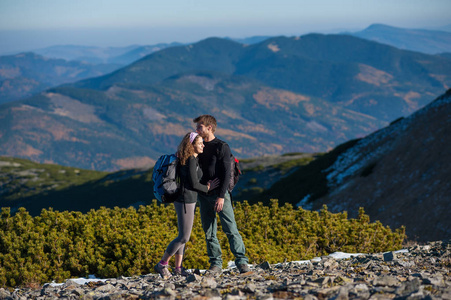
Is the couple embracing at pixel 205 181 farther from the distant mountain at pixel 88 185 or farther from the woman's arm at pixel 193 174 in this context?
the distant mountain at pixel 88 185

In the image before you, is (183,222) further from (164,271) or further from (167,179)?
(164,271)

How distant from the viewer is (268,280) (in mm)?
8336

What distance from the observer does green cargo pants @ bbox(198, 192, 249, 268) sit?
885 centimetres

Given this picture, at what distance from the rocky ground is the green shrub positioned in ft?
6.20

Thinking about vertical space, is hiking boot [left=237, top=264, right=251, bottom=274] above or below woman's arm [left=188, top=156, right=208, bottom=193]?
below

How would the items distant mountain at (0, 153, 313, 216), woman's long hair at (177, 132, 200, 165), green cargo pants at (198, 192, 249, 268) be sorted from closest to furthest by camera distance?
1. woman's long hair at (177, 132, 200, 165)
2. green cargo pants at (198, 192, 249, 268)
3. distant mountain at (0, 153, 313, 216)

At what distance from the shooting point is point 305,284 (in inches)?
287

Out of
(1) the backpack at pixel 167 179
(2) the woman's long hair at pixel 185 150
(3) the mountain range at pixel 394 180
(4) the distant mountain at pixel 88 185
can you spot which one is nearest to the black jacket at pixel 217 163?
(2) the woman's long hair at pixel 185 150

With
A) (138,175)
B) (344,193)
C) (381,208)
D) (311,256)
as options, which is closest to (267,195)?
(344,193)

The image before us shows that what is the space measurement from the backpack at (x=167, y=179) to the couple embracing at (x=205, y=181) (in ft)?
0.42

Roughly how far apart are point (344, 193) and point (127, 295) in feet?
93.7

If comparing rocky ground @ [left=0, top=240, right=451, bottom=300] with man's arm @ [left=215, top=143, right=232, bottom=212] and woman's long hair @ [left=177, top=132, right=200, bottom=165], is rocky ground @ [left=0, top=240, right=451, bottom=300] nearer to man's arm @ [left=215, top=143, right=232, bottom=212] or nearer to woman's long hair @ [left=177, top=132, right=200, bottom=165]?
man's arm @ [left=215, top=143, right=232, bottom=212]

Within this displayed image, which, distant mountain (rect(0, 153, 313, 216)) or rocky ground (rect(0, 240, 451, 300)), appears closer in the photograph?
rocky ground (rect(0, 240, 451, 300))

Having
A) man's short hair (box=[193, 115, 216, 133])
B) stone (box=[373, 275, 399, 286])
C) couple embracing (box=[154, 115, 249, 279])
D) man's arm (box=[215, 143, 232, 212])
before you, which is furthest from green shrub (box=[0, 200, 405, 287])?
stone (box=[373, 275, 399, 286])
